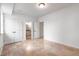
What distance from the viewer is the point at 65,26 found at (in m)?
4.55

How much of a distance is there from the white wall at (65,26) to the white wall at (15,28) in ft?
5.23

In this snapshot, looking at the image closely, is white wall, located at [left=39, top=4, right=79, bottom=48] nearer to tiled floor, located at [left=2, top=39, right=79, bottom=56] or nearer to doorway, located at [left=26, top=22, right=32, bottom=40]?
tiled floor, located at [left=2, top=39, right=79, bottom=56]

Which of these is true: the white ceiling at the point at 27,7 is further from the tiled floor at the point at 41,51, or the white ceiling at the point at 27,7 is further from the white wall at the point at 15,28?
A: the tiled floor at the point at 41,51

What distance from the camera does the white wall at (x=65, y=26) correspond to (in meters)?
3.98

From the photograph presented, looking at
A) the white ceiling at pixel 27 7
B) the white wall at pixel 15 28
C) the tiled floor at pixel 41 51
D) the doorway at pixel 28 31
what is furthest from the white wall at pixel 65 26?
the white wall at pixel 15 28

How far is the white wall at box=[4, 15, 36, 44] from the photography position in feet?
17.9

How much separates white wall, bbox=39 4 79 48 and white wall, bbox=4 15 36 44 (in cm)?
160

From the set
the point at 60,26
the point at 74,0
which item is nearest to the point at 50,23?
the point at 60,26

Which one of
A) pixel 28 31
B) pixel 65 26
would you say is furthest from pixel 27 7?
pixel 28 31

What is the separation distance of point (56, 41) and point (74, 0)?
4187mm

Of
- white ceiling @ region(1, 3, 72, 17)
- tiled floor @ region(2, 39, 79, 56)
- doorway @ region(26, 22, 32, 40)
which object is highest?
white ceiling @ region(1, 3, 72, 17)

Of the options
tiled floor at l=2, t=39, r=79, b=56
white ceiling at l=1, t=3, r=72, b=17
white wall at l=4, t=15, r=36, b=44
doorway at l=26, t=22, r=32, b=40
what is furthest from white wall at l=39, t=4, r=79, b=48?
white wall at l=4, t=15, r=36, b=44

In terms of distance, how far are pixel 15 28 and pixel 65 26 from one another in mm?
2905

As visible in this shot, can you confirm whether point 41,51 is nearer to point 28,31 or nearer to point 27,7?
point 27,7
